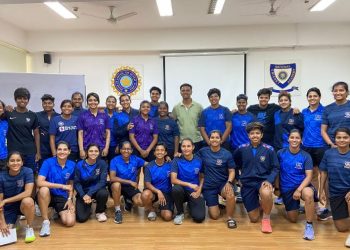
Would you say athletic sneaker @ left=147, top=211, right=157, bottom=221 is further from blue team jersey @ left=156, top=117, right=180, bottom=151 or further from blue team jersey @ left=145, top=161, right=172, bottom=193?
blue team jersey @ left=156, top=117, right=180, bottom=151

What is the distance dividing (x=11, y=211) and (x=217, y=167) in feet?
7.39

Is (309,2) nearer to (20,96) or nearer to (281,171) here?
(281,171)

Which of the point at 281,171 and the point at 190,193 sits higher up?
the point at 281,171

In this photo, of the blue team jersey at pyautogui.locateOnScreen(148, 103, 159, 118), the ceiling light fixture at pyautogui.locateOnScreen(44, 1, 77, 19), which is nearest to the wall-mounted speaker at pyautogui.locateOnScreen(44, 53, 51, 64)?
the ceiling light fixture at pyautogui.locateOnScreen(44, 1, 77, 19)

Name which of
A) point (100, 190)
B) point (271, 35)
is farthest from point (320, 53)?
point (100, 190)

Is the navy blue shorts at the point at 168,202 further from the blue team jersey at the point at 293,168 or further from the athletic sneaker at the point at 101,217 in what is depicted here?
the blue team jersey at the point at 293,168

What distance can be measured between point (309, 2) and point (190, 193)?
14.6 feet

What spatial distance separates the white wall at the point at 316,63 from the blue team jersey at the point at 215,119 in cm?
362

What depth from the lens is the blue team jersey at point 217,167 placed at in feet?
12.1

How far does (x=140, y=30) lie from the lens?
746 centimetres

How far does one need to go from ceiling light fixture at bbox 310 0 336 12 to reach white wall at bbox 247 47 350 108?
4.53ft

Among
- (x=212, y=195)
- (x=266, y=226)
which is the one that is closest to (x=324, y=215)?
(x=266, y=226)

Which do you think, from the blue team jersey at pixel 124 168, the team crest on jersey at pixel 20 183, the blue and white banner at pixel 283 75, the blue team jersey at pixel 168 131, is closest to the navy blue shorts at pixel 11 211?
the team crest on jersey at pixel 20 183

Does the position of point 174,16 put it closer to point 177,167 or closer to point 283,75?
point 283,75
